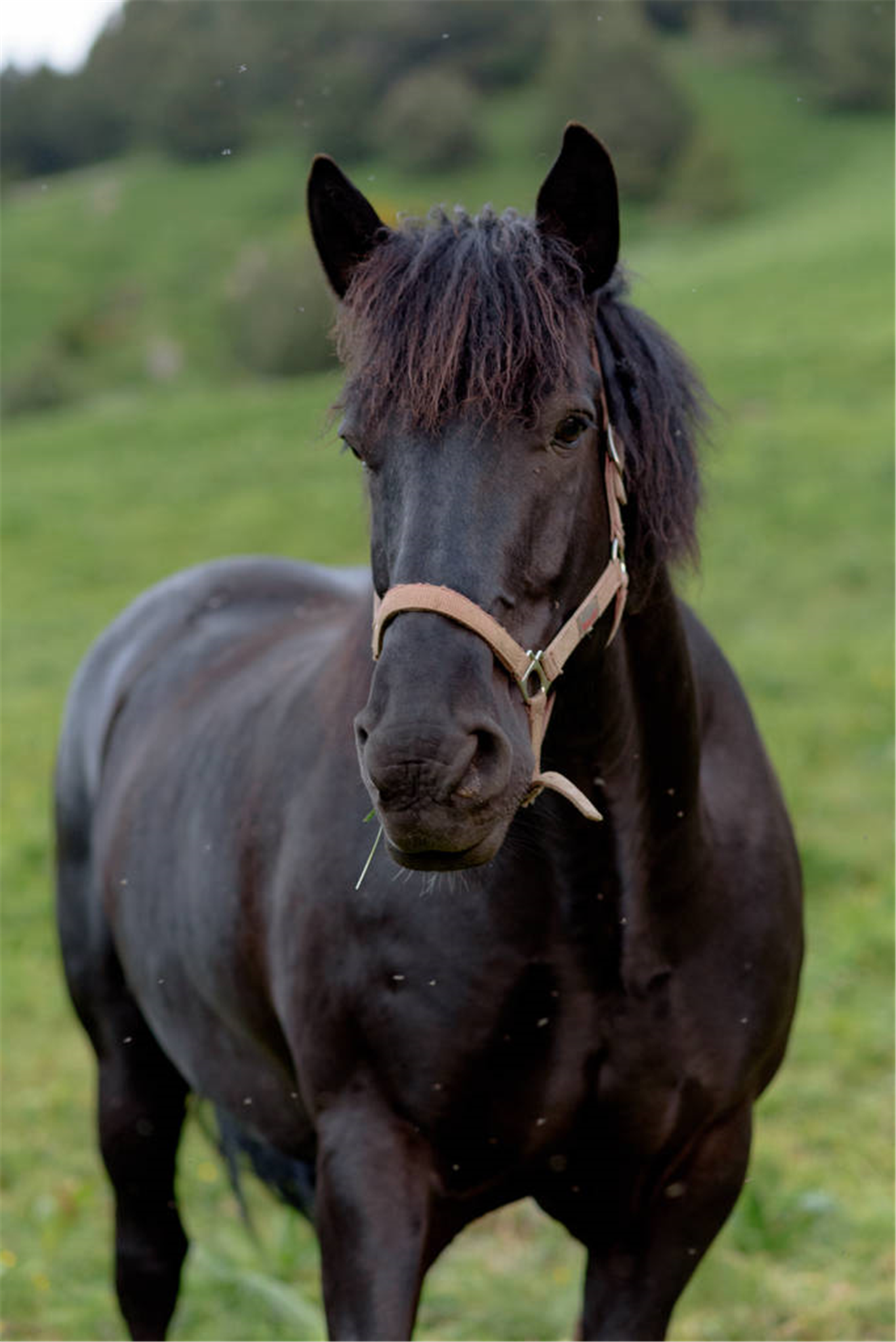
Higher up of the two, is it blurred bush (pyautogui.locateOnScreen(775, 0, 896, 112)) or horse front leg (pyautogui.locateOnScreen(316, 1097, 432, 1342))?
blurred bush (pyautogui.locateOnScreen(775, 0, 896, 112))

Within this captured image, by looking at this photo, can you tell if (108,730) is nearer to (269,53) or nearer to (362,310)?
(362,310)

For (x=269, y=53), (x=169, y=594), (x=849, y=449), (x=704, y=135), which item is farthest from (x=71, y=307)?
(x=169, y=594)

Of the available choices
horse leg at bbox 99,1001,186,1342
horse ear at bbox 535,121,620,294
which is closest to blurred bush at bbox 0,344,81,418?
horse leg at bbox 99,1001,186,1342

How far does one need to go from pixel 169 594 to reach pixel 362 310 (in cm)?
239

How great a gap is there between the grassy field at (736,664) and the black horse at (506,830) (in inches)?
13.6

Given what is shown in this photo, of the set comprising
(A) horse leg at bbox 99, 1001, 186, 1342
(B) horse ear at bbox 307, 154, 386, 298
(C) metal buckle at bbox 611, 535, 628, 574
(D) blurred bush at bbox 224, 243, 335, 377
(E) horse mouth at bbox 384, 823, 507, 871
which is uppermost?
(D) blurred bush at bbox 224, 243, 335, 377

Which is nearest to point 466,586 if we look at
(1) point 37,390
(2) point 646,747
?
(2) point 646,747

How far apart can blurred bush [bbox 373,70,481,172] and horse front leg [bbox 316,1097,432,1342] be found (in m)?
33.3

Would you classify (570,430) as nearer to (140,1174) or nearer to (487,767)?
(487,767)

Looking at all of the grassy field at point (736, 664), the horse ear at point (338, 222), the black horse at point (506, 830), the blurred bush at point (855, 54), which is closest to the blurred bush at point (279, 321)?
the grassy field at point (736, 664)

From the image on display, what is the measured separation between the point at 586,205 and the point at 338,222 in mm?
406

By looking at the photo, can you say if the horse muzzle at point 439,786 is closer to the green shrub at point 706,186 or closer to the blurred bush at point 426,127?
the green shrub at point 706,186

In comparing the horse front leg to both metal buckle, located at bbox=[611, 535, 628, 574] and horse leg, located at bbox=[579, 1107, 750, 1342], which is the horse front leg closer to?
horse leg, located at bbox=[579, 1107, 750, 1342]

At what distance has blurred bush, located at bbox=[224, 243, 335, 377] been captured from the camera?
24.7 meters
